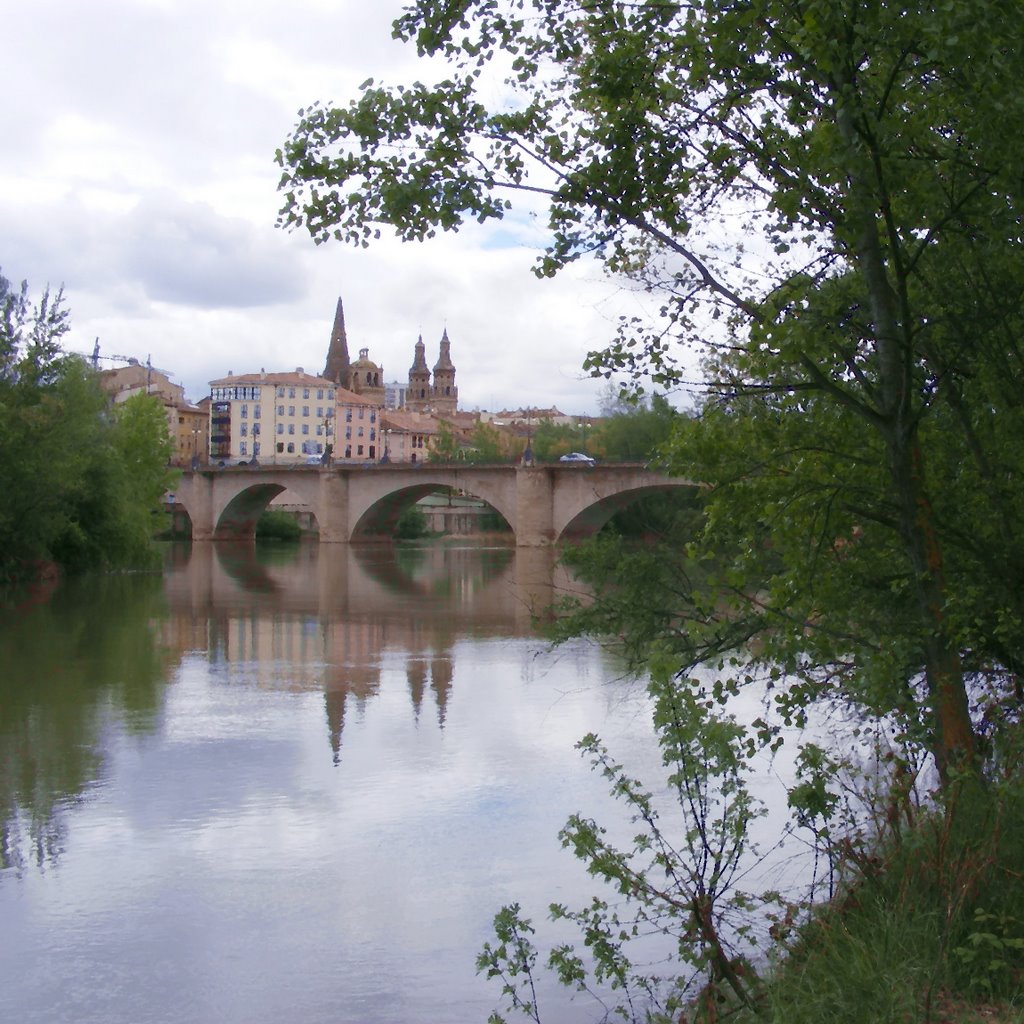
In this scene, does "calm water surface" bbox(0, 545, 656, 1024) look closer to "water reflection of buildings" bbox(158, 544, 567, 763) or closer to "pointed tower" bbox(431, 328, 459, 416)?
"water reflection of buildings" bbox(158, 544, 567, 763)

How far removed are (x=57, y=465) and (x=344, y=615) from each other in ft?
A: 22.6

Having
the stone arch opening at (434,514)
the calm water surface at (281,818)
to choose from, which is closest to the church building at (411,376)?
the stone arch opening at (434,514)

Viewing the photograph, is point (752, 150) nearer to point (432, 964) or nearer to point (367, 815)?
point (432, 964)

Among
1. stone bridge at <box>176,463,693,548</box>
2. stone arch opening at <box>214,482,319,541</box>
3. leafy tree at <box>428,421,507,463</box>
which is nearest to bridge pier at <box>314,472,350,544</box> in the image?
stone bridge at <box>176,463,693,548</box>

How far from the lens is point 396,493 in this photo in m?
61.8

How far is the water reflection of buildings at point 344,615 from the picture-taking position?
660 inches

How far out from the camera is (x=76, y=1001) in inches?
250

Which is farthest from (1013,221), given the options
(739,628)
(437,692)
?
(437,692)

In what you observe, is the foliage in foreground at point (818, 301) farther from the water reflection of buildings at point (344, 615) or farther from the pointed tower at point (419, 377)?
the pointed tower at point (419, 377)

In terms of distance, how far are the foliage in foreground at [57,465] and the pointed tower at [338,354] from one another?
4157 inches

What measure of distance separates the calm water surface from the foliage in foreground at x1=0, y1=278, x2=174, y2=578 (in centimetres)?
847

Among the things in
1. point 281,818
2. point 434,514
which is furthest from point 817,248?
point 434,514

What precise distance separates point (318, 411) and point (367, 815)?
335 feet

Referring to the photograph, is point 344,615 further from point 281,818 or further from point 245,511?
point 245,511
